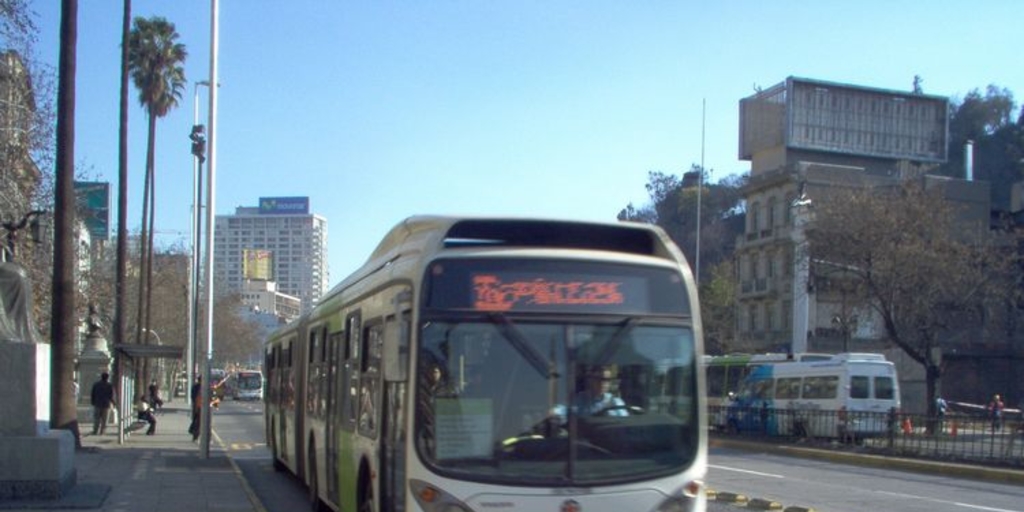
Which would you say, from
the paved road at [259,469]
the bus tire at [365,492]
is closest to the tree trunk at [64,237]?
the paved road at [259,469]

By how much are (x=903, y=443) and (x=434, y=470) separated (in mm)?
23597

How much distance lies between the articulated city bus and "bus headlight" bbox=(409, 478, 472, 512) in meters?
0.01

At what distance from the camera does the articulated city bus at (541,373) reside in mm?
8516

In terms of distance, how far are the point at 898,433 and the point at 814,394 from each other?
8940mm

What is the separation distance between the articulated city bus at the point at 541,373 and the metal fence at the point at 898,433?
19.3 meters

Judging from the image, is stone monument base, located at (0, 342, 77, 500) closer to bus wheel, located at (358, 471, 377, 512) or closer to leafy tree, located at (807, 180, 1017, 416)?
bus wheel, located at (358, 471, 377, 512)

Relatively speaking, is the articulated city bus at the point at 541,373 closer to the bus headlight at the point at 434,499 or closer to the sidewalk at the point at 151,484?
the bus headlight at the point at 434,499

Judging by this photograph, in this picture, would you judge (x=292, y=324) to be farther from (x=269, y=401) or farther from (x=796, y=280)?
(x=796, y=280)

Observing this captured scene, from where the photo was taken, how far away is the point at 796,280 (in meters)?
58.6

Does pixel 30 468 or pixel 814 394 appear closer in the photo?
pixel 30 468

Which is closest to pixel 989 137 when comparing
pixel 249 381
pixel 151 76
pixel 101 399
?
pixel 249 381

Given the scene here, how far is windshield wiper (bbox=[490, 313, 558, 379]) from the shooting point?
8.68 meters

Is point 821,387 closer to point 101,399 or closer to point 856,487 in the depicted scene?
point 856,487

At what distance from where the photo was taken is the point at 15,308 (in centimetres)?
1561
